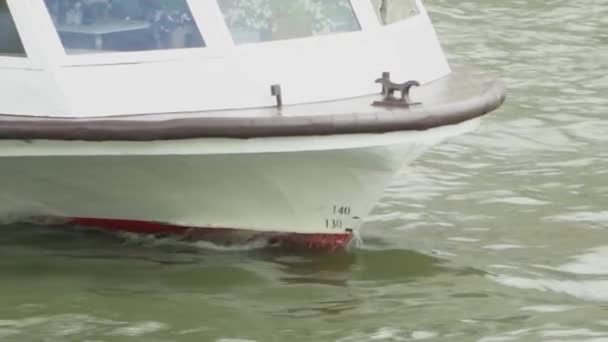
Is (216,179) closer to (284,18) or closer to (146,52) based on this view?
(146,52)

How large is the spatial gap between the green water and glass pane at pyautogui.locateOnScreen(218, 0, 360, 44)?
111cm

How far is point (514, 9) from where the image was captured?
18.6 metres

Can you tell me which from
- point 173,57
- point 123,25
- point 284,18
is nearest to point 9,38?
point 123,25

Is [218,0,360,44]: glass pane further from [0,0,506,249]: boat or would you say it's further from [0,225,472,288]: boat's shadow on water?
[0,225,472,288]: boat's shadow on water

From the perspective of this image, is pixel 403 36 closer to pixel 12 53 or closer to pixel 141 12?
pixel 141 12

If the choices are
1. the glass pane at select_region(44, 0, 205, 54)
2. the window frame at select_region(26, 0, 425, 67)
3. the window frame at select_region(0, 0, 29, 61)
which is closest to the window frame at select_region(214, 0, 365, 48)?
the window frame at select_region(26, 0, 425, 67)

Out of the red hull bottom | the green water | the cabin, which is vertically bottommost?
the green water

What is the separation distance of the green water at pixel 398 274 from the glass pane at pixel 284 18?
1.11 meters

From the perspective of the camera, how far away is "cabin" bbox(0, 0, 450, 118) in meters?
7.88

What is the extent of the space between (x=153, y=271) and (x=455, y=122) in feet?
5.28

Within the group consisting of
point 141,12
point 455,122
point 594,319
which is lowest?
point 594,319

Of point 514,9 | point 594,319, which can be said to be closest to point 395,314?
point 594,319

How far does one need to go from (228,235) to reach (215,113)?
971 millimetres

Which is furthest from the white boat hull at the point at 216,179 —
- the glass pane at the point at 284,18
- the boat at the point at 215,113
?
the glass pane at the point at 284,18
